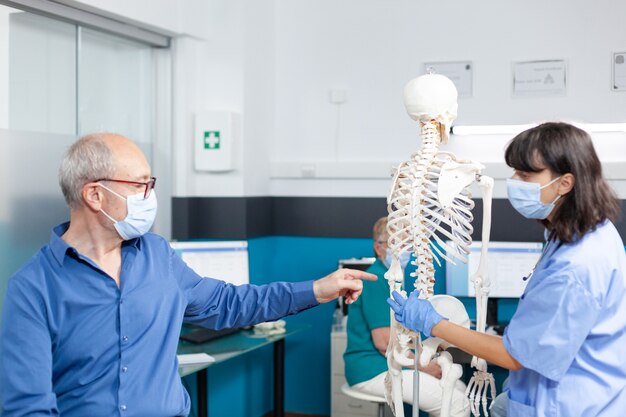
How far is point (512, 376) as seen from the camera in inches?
83.0

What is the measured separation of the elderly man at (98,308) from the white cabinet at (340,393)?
1930 millimetres

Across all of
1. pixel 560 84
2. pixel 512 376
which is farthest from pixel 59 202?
pixel 560 84

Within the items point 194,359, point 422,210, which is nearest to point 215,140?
point 194,359

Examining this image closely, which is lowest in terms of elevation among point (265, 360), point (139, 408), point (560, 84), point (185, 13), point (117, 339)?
point (265, 360)

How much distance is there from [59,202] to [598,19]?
2703 mm

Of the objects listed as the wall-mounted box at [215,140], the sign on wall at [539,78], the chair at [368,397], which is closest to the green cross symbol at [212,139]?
the wall-mounted box at [215,140]

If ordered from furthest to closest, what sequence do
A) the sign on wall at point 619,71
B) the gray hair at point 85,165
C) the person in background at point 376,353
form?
the sign on wall at point 619,71, the person in background at point 376,353, the gray hair at point 85,165

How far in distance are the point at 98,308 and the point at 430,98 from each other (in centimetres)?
109

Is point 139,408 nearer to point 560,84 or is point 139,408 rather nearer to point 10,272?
point 10,272

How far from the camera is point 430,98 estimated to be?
2283 millimetres

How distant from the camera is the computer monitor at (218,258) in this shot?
371 centimetres

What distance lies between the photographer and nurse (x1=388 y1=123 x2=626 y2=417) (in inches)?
75.6

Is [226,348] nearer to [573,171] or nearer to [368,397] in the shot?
[368,397]

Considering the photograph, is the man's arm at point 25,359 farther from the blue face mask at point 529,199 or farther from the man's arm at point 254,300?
the blue face mask at point 529,199
